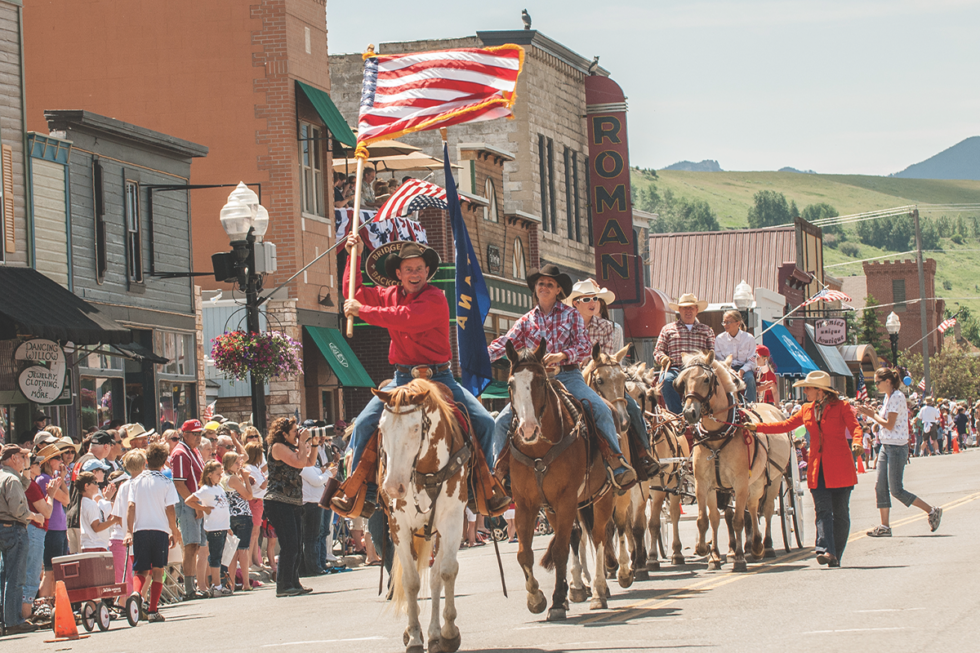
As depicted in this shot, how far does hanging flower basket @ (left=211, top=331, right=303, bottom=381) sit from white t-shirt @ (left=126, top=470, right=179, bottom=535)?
20.8 ft

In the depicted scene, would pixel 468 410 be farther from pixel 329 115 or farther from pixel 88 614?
pixel 329 115

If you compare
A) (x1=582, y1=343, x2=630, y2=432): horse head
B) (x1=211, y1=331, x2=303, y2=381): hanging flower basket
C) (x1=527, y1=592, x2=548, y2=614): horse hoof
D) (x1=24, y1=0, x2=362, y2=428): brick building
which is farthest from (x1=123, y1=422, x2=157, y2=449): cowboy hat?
(x1=24, y1=0, x2=362, y2=428): brick building

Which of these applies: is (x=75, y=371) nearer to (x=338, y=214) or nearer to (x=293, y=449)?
(x=293, y=449)

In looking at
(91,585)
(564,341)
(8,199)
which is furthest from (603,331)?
(8,199)

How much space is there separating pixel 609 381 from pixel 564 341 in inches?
51.3

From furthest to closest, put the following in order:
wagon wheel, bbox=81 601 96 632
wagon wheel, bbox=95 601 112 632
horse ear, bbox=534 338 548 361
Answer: wagon wheel, bbox=95 601 112 632, wagon wheel, bbox=81 601 96 632, horse ear, bbox=534 338 548 361

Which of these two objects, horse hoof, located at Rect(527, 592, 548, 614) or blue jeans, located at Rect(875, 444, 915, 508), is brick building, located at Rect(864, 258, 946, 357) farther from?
horse hoof, located at Rect(527, 592, 548, 614)

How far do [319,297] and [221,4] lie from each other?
275 inches

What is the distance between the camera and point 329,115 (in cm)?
3362

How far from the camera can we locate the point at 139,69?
33.2 meters

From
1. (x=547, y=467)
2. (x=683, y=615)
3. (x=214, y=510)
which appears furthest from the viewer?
(x=214, y=510)

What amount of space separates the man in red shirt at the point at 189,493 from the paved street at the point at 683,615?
677 millimetres

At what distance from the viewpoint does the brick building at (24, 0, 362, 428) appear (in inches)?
1277

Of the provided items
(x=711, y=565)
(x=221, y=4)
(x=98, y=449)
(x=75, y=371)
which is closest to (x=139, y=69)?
(x=221, y=4)
